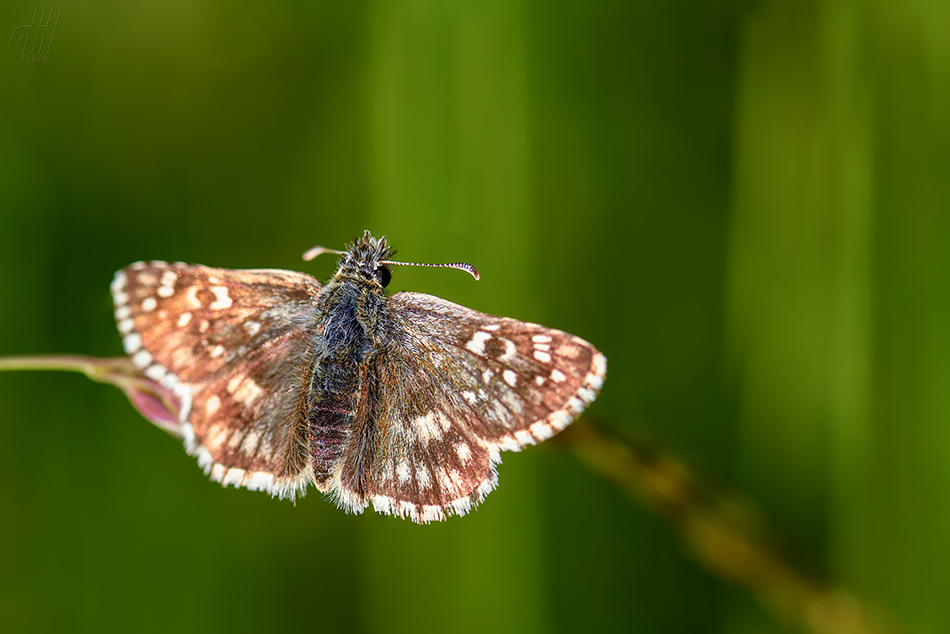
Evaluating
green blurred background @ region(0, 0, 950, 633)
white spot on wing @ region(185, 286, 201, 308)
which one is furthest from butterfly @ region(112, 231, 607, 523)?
green blurred background @ region(0, 0, 950, 633)

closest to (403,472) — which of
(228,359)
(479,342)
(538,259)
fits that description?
(479,342)

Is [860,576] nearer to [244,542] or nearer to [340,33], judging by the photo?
[244,542]

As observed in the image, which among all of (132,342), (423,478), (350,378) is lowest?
A: (423,478)

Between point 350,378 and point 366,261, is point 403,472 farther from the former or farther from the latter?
Answer: point 366,261

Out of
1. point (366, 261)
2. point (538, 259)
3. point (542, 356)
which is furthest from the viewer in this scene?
point (538, 259)

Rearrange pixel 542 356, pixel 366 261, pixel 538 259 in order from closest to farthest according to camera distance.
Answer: pixel 542 356, pixel 366 261, pixel 538 259

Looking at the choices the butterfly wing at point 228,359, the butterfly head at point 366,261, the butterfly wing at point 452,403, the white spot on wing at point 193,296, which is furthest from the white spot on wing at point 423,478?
the white spot on wing at point 193,296

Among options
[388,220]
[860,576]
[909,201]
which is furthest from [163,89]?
[860,576]
